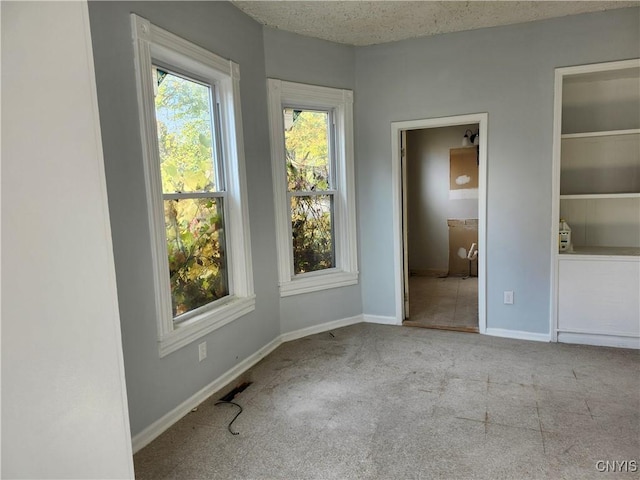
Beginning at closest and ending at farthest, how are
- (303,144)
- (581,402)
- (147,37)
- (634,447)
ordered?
1. (634,447)
2. (147,37)
3. (581,402)
4. (303,144)

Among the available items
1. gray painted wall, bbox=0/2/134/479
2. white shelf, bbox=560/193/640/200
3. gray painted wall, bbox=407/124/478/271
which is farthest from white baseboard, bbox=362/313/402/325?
gray painted wall, bbox=0/2/134/479

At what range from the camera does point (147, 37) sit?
2.13m

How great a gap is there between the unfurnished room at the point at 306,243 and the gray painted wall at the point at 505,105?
2 cm

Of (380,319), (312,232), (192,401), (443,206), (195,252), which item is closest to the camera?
(192,401)

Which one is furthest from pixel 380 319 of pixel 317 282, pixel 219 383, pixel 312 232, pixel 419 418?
pixel 219 383

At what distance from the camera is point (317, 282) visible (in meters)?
3.74

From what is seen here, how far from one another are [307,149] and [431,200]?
10.3 ft

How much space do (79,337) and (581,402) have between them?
2778 millimetres

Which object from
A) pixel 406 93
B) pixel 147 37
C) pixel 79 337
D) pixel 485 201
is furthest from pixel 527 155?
pixel 79 337

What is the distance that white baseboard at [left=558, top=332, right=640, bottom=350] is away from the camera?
10.5 feet

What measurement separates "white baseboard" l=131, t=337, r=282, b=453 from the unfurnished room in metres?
0.02

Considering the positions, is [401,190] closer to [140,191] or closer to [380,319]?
[380,319]

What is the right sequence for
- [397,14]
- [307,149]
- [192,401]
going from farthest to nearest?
[307,149] → [397,14] → [192,401]

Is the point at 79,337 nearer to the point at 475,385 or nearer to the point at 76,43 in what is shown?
the point at 76,43
